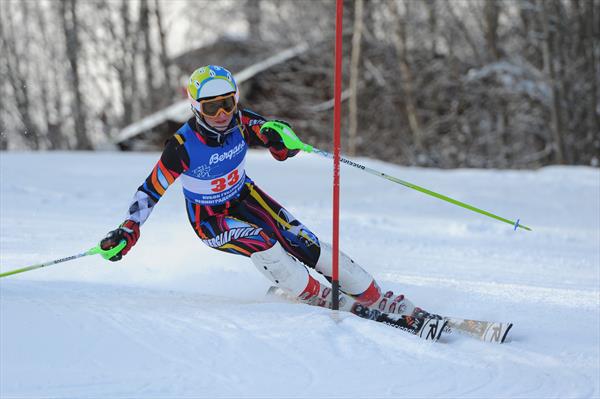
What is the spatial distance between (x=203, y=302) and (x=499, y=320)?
1717 millimetres

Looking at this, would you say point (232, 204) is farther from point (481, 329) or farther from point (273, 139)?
point (481, 329)

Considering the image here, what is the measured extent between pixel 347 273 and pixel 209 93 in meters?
1.30

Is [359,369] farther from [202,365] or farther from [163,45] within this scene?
[163,45]

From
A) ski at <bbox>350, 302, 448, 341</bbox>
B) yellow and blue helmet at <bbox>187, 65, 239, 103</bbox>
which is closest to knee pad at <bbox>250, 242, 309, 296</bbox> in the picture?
ski at <bbox>350, 302, 448, 341</bbox>

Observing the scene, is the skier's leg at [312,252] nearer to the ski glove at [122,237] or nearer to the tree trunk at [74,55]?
the ski glove at [122,237]

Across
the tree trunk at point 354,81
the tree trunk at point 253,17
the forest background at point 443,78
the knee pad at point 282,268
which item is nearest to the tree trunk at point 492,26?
the forest background at point 443,78

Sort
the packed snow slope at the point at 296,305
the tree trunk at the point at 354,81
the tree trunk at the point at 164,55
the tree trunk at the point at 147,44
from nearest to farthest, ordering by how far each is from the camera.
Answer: the packed snow slope at the point at 296,305
the tree trunk at the point at 354,81
the tree trunk at the point at 164,55
the tree trunk at the point at 147,44

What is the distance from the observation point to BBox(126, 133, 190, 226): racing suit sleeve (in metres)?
3.99

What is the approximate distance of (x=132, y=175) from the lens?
31.0 feet

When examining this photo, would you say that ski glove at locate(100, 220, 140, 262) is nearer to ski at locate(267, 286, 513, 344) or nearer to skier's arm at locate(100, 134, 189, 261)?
skier's arm at locate(100, 134, 189, 261)

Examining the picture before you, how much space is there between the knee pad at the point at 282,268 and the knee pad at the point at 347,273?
26cm

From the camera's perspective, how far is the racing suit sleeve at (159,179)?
3988mm

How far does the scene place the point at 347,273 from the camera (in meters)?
4.32

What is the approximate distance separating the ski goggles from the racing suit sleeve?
0.23m
